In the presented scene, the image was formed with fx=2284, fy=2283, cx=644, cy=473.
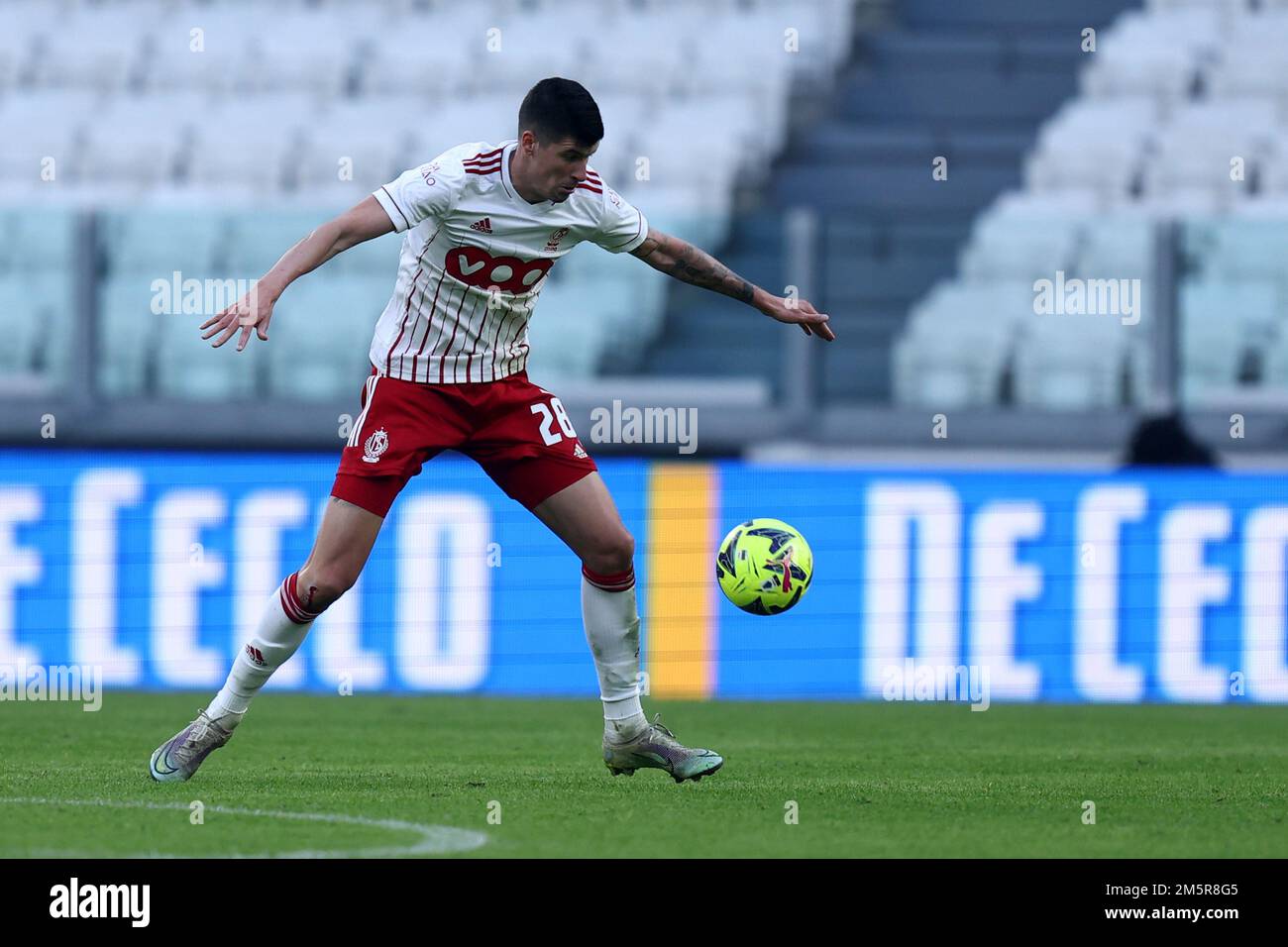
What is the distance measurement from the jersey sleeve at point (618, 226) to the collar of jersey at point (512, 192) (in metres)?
0.24

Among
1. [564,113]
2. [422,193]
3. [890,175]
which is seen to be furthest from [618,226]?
[890,175]

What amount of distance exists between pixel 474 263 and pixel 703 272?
2.70ft

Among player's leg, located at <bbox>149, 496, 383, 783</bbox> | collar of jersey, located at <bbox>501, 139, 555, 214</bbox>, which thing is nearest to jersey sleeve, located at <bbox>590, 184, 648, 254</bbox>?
collar of jersey, located at <bbox>501, 139, 555, 214</bbox>

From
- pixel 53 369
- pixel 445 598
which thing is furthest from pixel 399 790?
pixel 53 369

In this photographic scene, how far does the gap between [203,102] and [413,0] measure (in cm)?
267

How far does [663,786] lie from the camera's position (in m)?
7.43

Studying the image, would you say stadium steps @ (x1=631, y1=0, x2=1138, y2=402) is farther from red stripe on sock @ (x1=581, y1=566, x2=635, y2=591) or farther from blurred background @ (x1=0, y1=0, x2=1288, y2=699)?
red stripe on sock @ (x1=581, y1=566, x2=635, y2=591)

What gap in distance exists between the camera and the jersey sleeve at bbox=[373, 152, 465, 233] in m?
6.87

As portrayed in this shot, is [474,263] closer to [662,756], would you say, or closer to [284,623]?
[284,623]

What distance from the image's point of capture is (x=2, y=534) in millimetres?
12500

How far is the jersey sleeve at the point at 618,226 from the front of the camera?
7.29 m

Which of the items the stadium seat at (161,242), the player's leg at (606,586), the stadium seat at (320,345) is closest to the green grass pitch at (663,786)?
the player's leg at (606,586)
